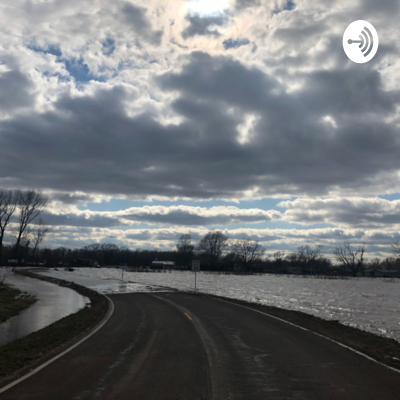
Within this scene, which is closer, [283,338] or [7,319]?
[283,338]

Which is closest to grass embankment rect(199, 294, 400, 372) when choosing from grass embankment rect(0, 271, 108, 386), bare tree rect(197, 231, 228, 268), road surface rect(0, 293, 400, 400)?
road surface rect(0, 293, 400, 400)

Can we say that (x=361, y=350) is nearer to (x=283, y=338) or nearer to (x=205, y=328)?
(x=283, y=338)

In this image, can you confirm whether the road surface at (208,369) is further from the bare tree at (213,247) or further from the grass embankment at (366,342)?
the bare tree at (213,247)

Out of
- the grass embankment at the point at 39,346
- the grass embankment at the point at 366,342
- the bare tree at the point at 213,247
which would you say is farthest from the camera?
the bare tree at the point at 213,247

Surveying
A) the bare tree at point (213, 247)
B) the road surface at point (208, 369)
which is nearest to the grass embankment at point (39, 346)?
the road surface at point (208, 369)

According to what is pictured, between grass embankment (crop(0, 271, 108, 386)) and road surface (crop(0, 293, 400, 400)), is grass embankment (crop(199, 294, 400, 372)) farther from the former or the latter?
grass embankment (crop(0, 271, 108, 386))

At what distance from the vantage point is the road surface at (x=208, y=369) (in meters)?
7.16

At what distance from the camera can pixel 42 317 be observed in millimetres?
20453

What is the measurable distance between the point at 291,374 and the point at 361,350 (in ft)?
13.9

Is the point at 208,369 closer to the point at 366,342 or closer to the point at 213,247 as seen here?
the point at 366,342

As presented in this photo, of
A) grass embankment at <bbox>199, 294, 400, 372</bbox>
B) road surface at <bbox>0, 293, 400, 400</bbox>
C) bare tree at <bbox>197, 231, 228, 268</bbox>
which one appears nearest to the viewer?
road surface at <bbox>0, 293, 400, 400</bbox>

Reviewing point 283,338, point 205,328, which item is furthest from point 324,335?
point 205,328

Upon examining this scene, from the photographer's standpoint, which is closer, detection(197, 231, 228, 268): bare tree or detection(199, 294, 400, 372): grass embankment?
detection(199, 294, 400, 372): grass embankment

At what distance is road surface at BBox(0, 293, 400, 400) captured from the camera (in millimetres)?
7160
